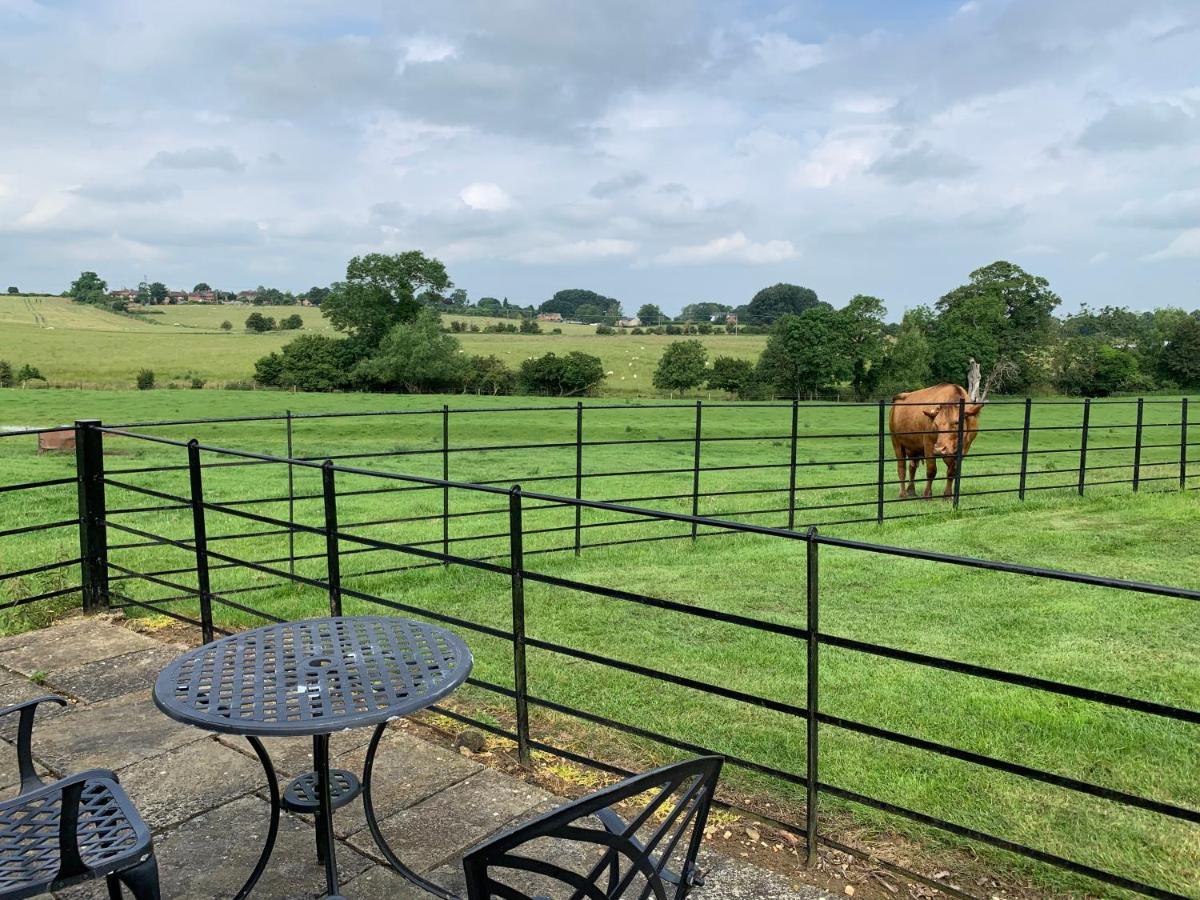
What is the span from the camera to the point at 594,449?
23.8m

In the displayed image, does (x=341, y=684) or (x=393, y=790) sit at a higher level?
(x=341, y=684)

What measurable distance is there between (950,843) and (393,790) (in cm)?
206

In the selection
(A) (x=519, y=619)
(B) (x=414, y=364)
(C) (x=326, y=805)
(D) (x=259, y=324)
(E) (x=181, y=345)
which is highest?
(D) (x=259, y=324)

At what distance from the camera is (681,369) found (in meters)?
54.6

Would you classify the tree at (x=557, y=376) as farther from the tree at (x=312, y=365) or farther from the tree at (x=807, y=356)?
the tree at (x=807, y=356)

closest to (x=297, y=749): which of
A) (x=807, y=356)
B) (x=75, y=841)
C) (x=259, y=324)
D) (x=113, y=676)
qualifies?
(x=113, y=676)

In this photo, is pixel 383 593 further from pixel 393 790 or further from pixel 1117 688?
pixel 1117 688

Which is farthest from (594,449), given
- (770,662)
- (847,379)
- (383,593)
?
(847,379)

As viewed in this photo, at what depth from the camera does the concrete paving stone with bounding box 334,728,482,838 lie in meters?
3.04

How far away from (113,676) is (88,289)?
10732cm

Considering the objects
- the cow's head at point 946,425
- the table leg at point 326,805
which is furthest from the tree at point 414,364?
the table leg at point 326,805

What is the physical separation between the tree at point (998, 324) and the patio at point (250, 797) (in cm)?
5546

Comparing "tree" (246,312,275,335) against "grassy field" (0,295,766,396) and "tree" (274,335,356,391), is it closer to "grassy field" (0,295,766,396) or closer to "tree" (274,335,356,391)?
"grassy field" (0,295,766,396)

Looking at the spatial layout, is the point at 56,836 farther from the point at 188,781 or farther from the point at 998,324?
the point at 998,324
